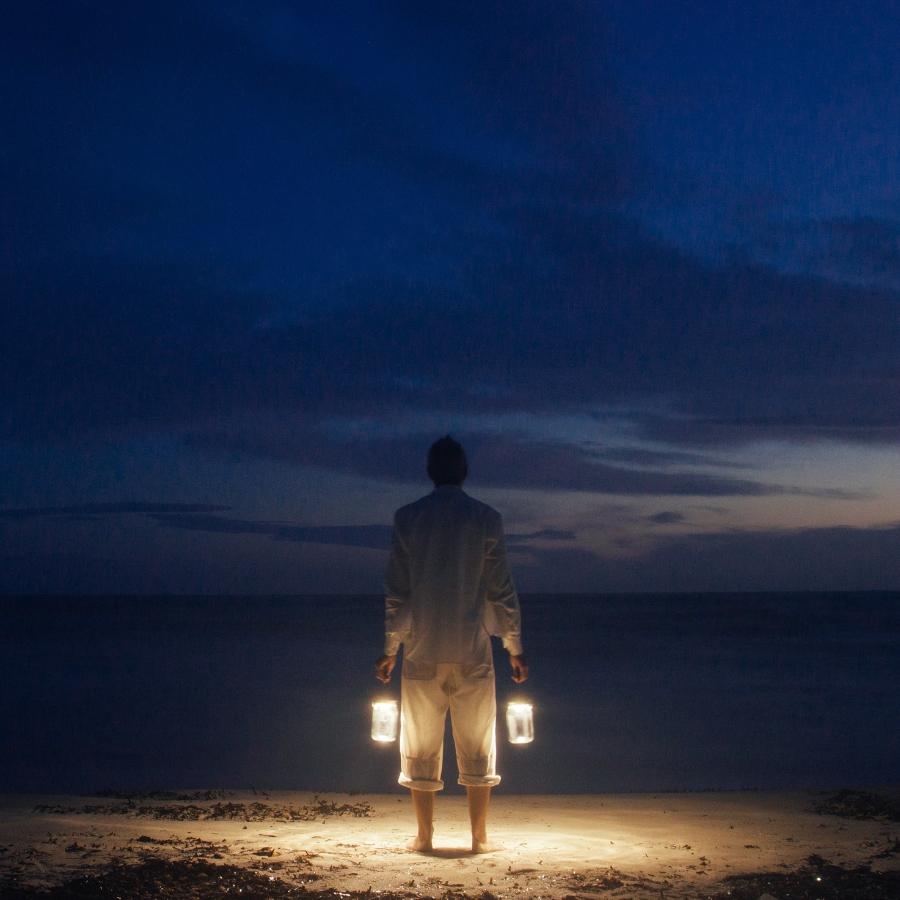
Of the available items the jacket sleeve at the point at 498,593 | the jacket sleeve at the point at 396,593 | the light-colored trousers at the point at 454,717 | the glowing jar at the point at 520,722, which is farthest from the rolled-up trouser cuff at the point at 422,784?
the jacket sleeve at the point at 498,593

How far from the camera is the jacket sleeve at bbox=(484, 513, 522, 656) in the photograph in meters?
5.30

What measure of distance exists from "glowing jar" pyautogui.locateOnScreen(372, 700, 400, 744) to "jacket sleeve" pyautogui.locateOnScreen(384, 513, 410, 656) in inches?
11.0

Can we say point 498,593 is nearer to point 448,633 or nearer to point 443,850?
point 448,633

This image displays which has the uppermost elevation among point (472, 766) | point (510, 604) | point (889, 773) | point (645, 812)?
point (510, 604)

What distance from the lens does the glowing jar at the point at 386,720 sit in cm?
536

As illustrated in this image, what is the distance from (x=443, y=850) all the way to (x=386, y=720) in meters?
0.69

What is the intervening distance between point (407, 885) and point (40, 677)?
31351mm

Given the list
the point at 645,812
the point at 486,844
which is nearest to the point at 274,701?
the point at 645,812

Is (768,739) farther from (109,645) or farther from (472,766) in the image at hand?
(109,645)

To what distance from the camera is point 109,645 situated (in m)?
51.3

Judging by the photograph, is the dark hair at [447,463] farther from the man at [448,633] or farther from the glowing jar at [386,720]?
the glowing jar at [386,720]

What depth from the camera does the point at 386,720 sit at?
5367 millimetres

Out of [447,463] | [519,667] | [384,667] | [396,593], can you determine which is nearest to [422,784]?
[384,667]

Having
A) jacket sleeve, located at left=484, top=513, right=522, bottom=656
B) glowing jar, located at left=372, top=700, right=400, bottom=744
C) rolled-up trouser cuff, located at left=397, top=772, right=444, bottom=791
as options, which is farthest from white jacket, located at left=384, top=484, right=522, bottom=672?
rolled-up trouser cuff, located at left=397, top=772, right=444, bottom=791
